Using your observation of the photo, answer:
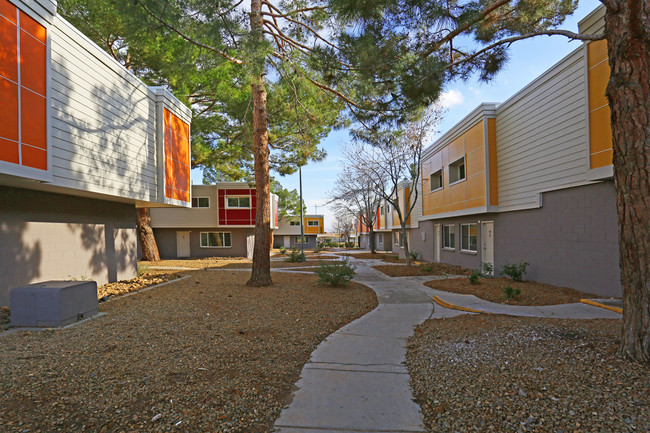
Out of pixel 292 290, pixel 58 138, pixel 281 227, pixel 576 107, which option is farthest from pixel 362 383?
pixel 281 227

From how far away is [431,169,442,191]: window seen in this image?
17.6 m

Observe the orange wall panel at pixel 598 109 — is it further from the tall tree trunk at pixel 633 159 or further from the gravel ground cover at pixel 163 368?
the gravel ground cover at pixel 163 368

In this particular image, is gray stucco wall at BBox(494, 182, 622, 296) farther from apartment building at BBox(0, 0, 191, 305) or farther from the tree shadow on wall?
the tree shadow on wall

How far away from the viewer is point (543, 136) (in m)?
9.68

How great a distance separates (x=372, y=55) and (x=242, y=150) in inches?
561

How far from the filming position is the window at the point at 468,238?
14.6 meters

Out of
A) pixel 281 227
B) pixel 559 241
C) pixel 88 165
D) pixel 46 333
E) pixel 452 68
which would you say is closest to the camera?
pixel 46 333

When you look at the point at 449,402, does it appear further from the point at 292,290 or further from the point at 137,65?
the point at 137,65

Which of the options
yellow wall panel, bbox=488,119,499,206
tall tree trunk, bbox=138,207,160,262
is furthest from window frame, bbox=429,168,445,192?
tall tree trunk, bbox=138,207,160,262

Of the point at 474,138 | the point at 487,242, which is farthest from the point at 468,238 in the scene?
the point at 474,138

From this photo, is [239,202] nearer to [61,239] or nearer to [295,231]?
[61,239]

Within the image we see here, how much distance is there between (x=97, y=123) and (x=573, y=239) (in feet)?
39.9

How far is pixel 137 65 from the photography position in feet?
54.4

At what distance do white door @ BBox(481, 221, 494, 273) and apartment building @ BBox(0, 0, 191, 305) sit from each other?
1180cm
